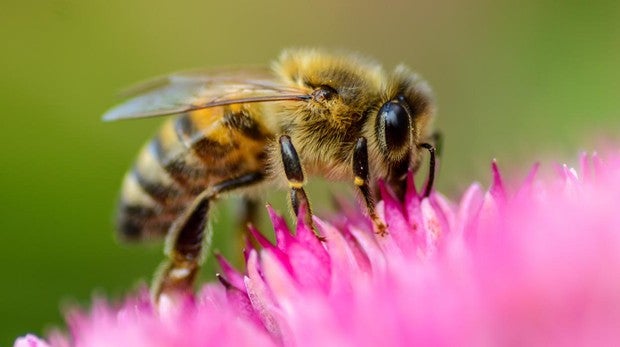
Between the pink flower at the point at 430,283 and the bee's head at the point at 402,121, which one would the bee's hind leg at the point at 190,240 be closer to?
the pink flower at the point at 430,283

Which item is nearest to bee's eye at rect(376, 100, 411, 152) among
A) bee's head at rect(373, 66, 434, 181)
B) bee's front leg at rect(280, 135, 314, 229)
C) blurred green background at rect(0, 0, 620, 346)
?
bee's head at rect(373, 66, 434, 181)

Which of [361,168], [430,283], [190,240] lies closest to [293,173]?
[361,168]

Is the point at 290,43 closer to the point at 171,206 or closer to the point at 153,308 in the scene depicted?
the point at 171,206

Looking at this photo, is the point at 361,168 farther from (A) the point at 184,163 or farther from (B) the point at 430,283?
(B) the point at 430,283

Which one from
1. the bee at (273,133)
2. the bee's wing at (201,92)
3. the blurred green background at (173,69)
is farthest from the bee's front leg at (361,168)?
the blurred green background at (173,69)

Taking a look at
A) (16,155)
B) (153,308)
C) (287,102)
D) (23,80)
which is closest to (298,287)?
(153,308)
